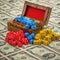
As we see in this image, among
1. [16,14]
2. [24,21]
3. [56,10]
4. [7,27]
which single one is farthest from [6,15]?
[56,10]

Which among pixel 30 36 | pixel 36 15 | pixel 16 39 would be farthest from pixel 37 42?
pixel 36 15

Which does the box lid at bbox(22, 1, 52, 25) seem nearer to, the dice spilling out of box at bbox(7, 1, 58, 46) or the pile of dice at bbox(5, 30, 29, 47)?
the dice spilling out of box at bbox(7, 1, 58, 46)

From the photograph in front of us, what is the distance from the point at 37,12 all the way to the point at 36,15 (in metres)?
0.04

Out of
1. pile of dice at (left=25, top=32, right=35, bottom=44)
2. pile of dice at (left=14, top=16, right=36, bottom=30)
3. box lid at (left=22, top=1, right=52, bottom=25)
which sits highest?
box lid at (left=22, top=1, right=52, bottom=25)

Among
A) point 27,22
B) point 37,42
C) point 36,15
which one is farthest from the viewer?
point 36,15

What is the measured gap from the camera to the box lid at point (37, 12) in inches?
88.3

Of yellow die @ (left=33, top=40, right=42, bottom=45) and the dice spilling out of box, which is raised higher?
the dice spilling out of box

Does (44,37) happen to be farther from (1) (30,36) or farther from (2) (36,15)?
(2) (36,15)

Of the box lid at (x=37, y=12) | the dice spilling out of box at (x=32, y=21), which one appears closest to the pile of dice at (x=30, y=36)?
the dice spilling out of box at (x=32, y=21)

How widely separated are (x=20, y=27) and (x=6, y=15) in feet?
2.50

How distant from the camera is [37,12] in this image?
233 centimetres

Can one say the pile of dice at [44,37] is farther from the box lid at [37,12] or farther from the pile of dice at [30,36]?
the box lid at [37,12]

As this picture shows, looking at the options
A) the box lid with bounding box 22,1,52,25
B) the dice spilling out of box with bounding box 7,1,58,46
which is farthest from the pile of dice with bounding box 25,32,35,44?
the box lid with bounding box 22,1,52,25

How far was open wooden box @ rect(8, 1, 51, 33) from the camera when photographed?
2.23 m
